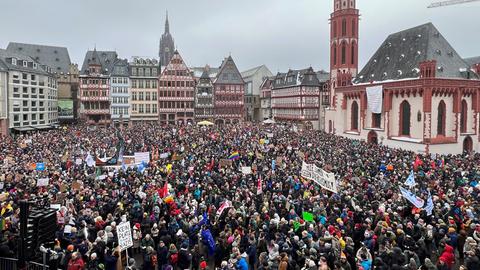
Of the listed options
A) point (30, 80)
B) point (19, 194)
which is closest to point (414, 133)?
point (19, 194)

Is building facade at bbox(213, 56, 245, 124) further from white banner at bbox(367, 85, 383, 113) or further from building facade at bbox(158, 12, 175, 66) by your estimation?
building facade at bbox(158, 12, 175, 66)

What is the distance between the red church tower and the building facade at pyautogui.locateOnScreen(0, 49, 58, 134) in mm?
50240

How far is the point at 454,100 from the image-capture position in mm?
40906

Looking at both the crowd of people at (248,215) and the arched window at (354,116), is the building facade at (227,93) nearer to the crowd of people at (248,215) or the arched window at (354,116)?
the arched window at (354,116)

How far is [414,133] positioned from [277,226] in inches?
1340

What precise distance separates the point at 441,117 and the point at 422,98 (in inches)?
127

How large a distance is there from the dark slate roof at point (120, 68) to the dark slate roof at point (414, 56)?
45073 millimetres

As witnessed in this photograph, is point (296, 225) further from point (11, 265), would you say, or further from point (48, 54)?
point (48, 54)

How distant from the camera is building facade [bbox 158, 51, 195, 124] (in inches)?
2921

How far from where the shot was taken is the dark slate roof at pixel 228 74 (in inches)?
3169

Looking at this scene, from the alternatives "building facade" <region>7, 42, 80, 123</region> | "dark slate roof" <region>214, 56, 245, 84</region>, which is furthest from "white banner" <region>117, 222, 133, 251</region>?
"building facade" <region>7, 42, 80, 123</region>

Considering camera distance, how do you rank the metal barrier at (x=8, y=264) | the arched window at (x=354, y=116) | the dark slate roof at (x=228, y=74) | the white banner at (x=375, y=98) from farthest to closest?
the dark slate roof at (x=228, y=74) < the arched window at (x=354, y=116) < the white banner at (x=375, y=98) < the metal barrier at (x=8, y=264)

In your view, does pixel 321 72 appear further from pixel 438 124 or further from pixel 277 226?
pixel 277 226

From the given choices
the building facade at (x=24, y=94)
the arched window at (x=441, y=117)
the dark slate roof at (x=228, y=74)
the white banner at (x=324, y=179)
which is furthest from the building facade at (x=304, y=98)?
the white banner at (x=324, y=179)
